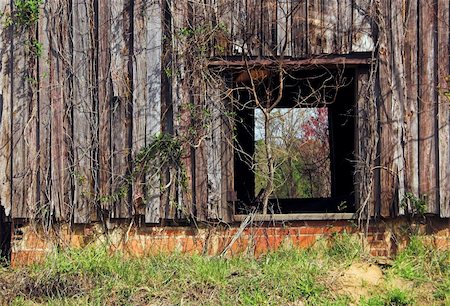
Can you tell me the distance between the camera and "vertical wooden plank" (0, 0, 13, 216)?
6355 mm

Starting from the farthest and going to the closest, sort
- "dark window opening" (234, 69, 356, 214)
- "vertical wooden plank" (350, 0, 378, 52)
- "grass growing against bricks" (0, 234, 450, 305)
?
"dark window opening" (234, 69, 356, 214), "vertical wooden plank" (350, 0, 378, 52), "grass growing against bricks" (0, 234, 450, 305)

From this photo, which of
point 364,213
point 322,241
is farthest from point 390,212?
point 322,241

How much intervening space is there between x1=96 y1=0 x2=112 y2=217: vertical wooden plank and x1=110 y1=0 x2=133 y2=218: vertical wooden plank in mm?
46

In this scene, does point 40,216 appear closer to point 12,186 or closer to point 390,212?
point 12,186

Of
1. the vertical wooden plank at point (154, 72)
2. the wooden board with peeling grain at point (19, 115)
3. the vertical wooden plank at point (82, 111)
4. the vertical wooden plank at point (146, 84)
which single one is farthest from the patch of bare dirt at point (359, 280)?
the wooden board with peeling grain at point (19, 115)

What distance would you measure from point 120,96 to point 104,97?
20 centimetres

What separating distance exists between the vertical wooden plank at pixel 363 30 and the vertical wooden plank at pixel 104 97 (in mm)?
2689

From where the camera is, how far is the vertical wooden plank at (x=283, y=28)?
20.1 feet

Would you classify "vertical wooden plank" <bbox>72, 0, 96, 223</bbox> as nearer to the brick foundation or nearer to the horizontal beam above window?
the brick foundation

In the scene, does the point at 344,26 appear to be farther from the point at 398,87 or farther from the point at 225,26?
the point at 225,26

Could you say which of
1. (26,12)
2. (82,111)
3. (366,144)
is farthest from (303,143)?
(26,12)

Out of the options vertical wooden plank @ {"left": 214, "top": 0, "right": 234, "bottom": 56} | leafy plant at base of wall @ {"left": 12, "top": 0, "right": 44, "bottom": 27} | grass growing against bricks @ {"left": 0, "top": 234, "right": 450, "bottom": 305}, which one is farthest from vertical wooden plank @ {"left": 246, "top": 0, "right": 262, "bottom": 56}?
leafy plant at base of wall @ {"left": 12, "top": 0, "right": 44, "bottom": 27}

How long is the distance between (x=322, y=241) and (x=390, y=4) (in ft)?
9.05

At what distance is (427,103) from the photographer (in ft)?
19.9
